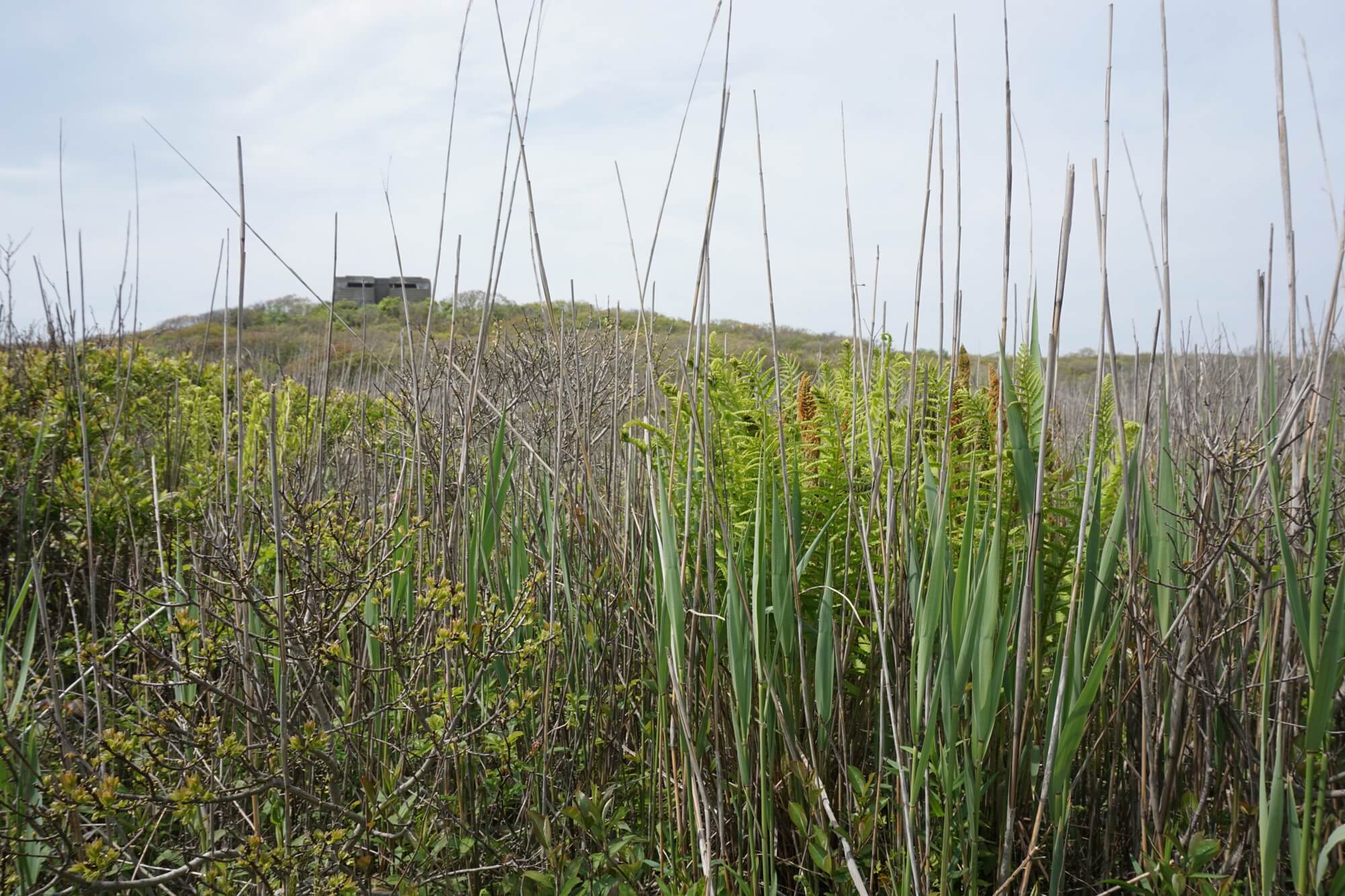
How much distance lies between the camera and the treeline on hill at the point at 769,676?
1.13 m

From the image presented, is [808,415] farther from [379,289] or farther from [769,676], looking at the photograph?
[379,289]

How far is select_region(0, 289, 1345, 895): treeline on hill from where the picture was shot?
113cm

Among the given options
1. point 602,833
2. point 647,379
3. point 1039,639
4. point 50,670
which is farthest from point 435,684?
point 1039,639

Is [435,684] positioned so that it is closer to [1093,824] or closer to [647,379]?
[647,379]

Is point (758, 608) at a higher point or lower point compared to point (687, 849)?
higher

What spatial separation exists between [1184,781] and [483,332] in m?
1.31

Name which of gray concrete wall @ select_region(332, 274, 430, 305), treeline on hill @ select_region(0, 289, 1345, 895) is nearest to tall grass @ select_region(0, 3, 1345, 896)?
treeline on hill @ select_region(0, 289, 1345, 895)

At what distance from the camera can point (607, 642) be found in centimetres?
171

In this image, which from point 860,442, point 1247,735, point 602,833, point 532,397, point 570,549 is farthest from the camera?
point 532,397

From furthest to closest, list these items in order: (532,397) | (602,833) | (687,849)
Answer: (532,397) < (687,849) < (602,833)

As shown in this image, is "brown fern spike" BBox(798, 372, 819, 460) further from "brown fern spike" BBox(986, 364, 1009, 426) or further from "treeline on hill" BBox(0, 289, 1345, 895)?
"brown fern spike" BBox(986, 364, 1009, 426)

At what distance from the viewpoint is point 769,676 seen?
3.97 feet

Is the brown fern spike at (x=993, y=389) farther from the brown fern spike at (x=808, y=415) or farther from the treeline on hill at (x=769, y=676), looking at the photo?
the brown fern spike at (x=808, y=415)

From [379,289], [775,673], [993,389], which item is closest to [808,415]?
[993,389]
